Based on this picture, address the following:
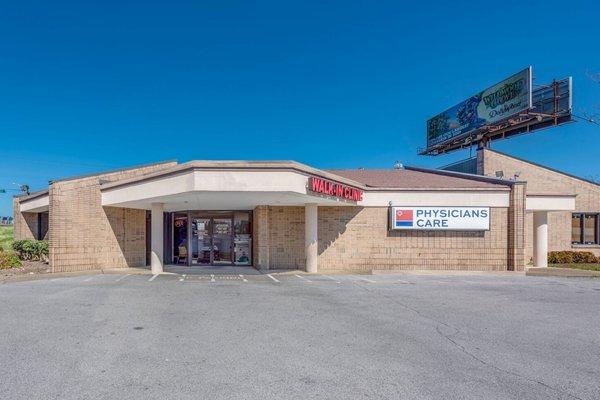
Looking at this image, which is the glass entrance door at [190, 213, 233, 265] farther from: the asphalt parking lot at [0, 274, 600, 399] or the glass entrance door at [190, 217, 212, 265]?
the asphalt parking lot at [0, 274, 600, 399]

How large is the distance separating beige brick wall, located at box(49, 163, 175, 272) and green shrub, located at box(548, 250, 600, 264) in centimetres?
2317

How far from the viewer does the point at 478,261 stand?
63.6 feet

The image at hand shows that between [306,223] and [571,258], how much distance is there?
17.1 meters

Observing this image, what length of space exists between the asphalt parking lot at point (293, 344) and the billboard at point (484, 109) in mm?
19941

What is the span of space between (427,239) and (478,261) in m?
2.57

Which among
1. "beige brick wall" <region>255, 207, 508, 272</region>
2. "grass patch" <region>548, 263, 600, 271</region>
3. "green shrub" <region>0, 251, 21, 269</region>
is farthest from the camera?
"grass patch" <region>548, 263, 600, 271</region>

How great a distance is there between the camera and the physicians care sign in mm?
19047

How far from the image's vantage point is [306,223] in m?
18.6

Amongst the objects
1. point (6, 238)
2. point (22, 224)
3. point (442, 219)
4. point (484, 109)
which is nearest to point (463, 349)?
point (442, 219)

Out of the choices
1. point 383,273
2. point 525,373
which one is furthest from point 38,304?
point 383,273

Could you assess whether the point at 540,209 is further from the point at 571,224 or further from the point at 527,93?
the point at 527,93

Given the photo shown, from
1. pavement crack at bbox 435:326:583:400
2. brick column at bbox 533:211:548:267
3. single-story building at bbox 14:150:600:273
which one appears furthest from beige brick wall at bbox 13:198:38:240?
brick column at bbox 533:211:548:267

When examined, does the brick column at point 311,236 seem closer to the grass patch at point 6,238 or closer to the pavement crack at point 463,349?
the pavement crack at point 463,349

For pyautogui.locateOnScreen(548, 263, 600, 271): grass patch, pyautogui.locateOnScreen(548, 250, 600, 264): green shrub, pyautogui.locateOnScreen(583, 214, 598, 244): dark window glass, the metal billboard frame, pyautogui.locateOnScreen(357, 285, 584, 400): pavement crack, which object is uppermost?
the metal billboard frame
